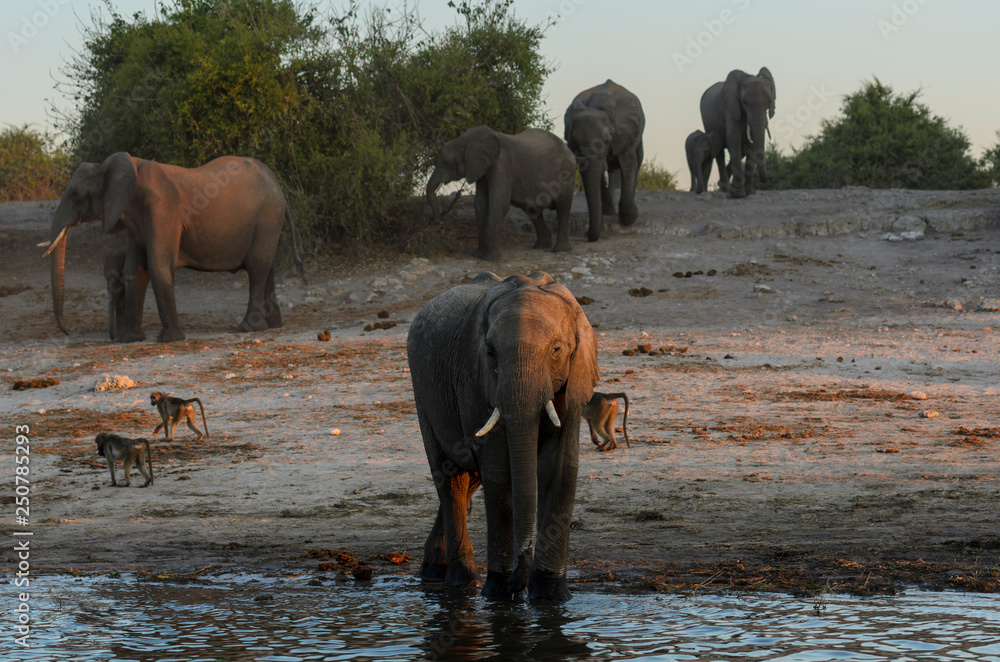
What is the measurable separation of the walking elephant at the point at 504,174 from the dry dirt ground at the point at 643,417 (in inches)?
35.9

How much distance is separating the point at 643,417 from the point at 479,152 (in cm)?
1205

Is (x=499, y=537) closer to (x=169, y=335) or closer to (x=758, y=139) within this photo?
(x=169, y=335)

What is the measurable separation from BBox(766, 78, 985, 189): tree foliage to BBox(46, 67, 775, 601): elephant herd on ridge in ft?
30.6

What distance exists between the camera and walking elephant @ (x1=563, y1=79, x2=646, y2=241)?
23.9 meters

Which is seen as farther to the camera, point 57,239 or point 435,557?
point 57,239

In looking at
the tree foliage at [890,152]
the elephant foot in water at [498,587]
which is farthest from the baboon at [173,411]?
the tree foliage at [890,152]

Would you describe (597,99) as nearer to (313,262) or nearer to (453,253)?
(453,253)

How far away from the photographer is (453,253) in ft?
78.0

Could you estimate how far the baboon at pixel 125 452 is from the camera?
891 cm

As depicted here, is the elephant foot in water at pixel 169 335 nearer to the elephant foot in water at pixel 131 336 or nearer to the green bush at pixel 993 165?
the elephant foot in water at pixel 131 336

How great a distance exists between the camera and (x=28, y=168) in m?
40.7

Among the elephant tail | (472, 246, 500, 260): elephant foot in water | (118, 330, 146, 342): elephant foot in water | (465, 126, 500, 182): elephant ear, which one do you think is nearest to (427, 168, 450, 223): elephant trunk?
(465, 126, 500, 182): elephant ear

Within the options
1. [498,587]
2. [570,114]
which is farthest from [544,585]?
[570,114]

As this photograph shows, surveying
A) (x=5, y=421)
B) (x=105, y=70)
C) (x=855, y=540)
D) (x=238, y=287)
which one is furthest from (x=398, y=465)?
(x=105, y=70)
